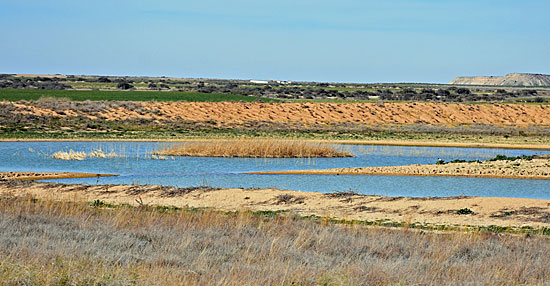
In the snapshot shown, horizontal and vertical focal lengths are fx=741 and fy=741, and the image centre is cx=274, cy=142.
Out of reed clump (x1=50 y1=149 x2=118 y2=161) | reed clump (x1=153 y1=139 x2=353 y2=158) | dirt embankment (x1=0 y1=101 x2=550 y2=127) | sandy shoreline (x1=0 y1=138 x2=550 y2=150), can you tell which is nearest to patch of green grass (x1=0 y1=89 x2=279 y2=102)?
dirt embankment (x1=0 y1=101 x2=550 y2=127)

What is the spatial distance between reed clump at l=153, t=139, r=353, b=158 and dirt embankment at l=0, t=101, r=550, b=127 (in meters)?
20.0

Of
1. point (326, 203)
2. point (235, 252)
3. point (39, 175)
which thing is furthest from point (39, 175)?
point (235, 252)

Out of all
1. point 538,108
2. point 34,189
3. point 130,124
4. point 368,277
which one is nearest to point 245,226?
point 368,277

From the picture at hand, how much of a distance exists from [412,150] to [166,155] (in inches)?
513

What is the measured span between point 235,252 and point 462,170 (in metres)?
18.0

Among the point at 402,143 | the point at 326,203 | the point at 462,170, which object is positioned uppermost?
the point at 326,203

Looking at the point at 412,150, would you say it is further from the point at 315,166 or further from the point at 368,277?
the point at 368,277

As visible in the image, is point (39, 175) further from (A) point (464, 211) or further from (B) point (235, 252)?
(B) point (235, 252)

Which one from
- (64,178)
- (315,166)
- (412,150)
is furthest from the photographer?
(412,150)

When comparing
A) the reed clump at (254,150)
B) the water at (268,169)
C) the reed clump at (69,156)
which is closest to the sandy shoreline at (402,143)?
the water at (268,169)

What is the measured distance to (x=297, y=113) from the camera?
2366 inches

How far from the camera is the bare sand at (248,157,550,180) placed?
89.4 ft

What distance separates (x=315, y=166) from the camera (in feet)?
99.7

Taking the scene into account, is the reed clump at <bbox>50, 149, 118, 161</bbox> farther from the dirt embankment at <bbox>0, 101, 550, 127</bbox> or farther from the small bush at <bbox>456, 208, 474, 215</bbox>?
the dirt embankment at <bbox>0, 101, 550, 127</bbox>
